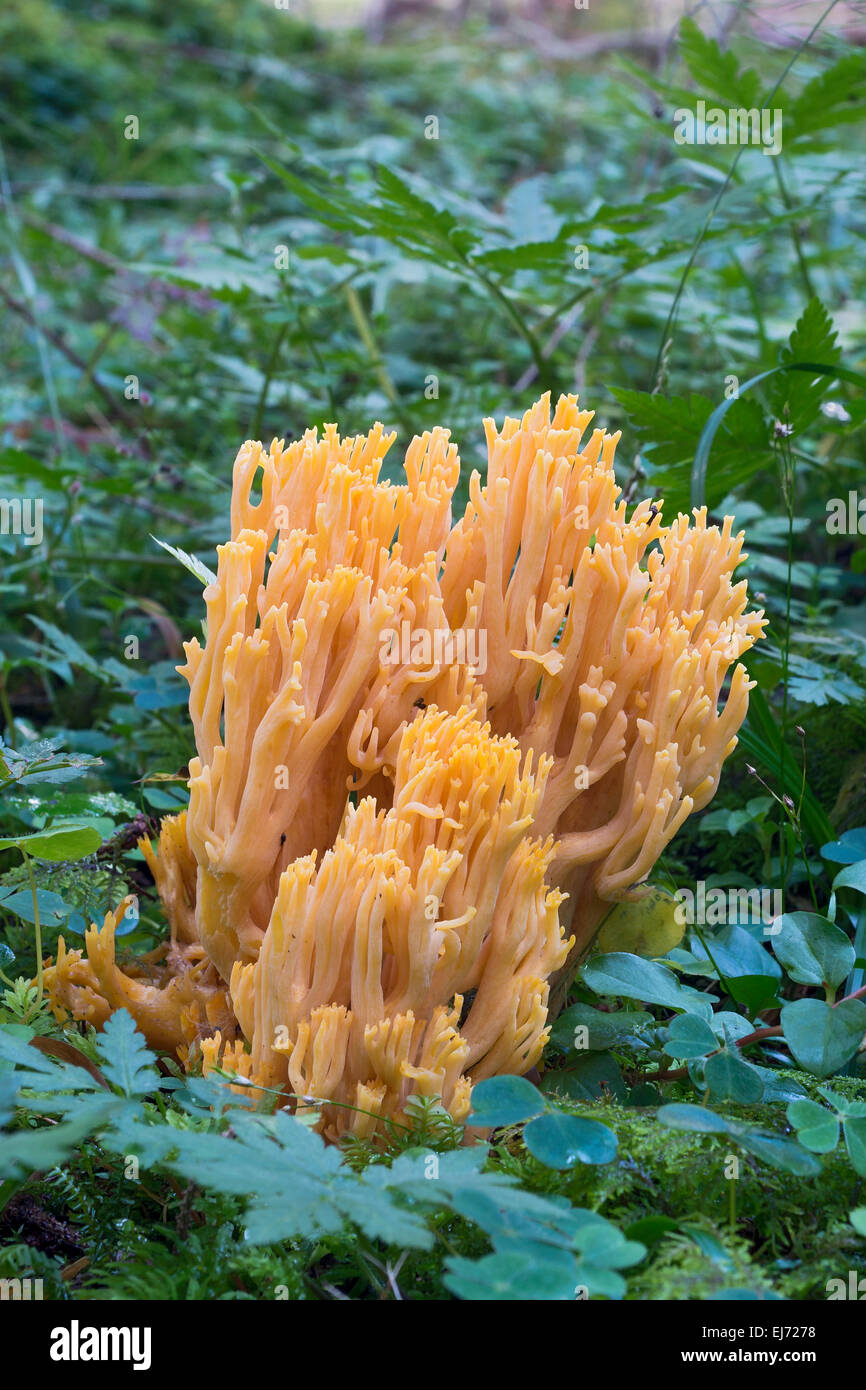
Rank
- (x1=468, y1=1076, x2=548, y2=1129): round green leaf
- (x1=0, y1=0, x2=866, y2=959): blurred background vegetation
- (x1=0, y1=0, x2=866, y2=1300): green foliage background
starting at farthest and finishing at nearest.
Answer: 1. (x1=0, y1=0, x2=866, y2=959): blurred background vegetation
2. (x1=468, y1=1076, x2=548, y2=1129): round green leaf
3. (x1=0, y1=0, x2=866, y2=1300): green foliage background

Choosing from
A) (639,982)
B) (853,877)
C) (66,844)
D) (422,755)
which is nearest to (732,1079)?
(639,982)

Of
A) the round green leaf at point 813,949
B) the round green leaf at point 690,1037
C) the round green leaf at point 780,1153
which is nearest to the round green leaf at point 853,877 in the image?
the round green leaf at point 813,949

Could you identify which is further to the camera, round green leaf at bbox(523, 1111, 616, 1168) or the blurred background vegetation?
the blurred background vegetation

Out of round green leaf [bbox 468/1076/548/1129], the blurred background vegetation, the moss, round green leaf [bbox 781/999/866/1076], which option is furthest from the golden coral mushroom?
the blurred background vegetation

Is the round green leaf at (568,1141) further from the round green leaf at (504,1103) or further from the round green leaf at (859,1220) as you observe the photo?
the round green leaf at (859,1220)

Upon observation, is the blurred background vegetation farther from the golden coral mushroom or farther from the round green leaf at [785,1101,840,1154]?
the round green leaf at [785,1101,840,1154]
